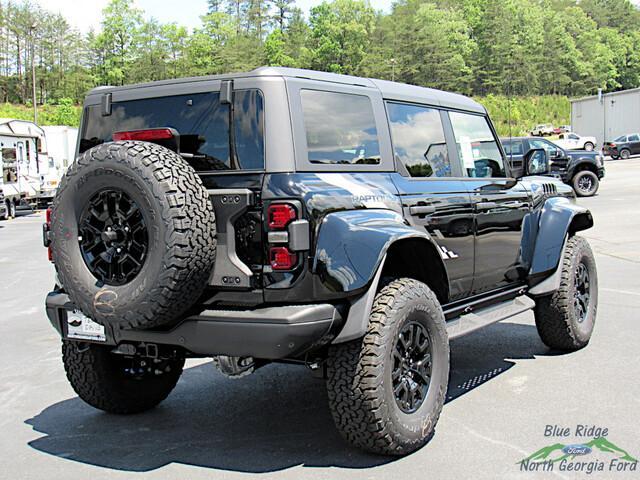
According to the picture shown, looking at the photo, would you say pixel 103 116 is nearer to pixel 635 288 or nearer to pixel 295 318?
pixel 295 318

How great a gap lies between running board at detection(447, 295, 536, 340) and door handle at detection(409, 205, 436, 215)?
0.77m

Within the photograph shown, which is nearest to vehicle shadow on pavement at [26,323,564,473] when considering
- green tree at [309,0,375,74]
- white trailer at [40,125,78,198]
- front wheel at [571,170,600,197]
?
front wheel at [571,170,600,197]

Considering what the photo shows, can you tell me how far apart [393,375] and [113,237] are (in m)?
1.64

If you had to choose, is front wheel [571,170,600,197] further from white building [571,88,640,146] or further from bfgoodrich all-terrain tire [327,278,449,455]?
white building [571,88,640,146]

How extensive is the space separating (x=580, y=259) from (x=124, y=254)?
4.12 metres

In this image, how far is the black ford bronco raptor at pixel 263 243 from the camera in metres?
3.75

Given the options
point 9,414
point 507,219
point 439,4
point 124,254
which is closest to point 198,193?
point 124,254

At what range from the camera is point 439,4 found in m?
170

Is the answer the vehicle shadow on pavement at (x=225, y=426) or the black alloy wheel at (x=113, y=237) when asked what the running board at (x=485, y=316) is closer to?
the vehicle shadow on pavement at (x=225, y=426)

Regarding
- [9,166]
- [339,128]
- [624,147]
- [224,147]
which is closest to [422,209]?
[339,128]

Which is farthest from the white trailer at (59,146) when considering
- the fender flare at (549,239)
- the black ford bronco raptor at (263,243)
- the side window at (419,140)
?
the black ford bronco raptor at (263,243)

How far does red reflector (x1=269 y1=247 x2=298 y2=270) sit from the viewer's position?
12.5ft

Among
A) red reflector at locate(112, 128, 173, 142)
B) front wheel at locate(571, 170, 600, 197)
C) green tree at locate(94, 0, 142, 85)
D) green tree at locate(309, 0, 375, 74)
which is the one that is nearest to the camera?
red reflector at locate(112, 128, 173, 142)

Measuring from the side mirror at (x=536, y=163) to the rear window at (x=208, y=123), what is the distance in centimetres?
306
